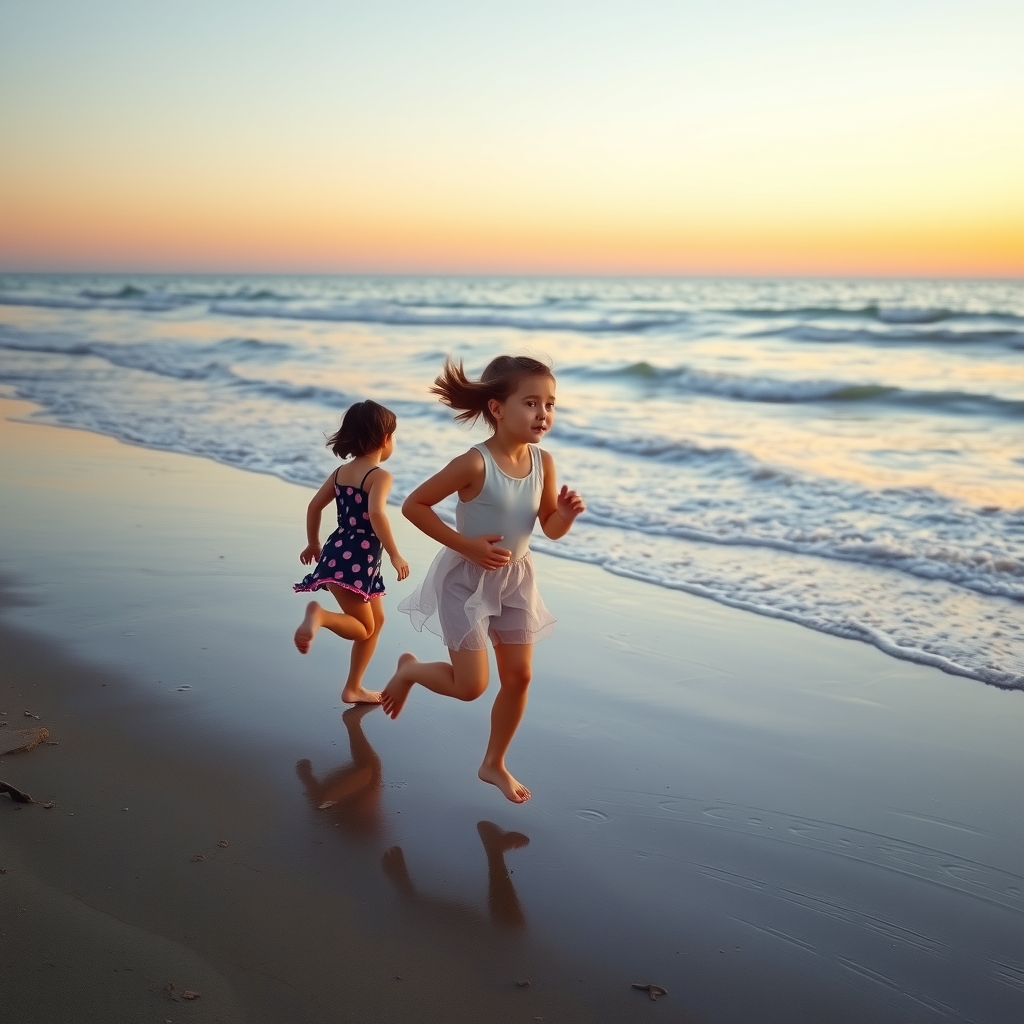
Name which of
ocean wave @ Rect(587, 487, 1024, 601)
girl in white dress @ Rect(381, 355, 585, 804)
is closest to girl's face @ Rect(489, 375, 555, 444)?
girl in white dress @ Rect(381, 355, 585, 804)

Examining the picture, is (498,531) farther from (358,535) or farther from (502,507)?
(358,535)

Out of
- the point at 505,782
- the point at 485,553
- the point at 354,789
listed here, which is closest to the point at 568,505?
the point at 485,553

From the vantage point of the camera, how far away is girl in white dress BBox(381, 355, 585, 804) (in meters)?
3.36

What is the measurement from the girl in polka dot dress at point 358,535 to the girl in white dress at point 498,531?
757mm

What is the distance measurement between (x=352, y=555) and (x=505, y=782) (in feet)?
4.60

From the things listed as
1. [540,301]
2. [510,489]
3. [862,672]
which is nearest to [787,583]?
[862,672]

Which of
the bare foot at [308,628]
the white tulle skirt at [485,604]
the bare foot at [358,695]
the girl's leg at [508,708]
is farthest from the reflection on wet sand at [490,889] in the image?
the bare foot at [308,628]

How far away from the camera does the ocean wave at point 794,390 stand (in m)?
Result: 14.3

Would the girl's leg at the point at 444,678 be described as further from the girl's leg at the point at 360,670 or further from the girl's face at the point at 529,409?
the girl's face at the point at 529,409

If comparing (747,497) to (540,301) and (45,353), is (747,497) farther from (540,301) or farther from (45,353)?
(540,301)

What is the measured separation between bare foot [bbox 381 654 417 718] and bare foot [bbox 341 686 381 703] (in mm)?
353

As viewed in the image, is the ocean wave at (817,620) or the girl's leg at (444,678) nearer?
the girl's leg at (444,678)

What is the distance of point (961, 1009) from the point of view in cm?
244

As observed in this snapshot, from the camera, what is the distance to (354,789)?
342 centimetres
